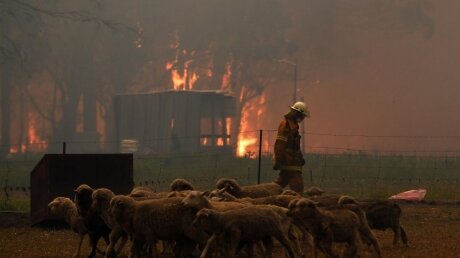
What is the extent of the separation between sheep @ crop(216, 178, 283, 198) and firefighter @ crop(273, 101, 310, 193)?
1.59 meters

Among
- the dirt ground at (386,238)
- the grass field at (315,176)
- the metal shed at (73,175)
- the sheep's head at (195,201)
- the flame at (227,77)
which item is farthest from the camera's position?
the flame at (227,77)

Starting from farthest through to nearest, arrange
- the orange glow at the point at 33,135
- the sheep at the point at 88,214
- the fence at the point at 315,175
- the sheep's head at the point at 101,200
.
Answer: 1. the orange glow at the point at 33,135
2. the fence at the point at 315,175
3. the sheep at the point at 88,214
4. the sheep's head at the point at 101,200

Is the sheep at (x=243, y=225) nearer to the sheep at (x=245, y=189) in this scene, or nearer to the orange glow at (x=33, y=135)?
the sheep at (x=245, y=189)

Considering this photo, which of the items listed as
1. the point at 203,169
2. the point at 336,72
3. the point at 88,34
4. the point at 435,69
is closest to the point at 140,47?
the point at 88,34

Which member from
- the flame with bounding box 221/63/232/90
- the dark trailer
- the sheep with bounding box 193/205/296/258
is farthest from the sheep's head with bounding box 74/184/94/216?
the flame with bounding box 221/63/232/90

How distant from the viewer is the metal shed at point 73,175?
18.5 m

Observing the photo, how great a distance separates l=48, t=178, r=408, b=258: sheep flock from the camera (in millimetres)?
11898

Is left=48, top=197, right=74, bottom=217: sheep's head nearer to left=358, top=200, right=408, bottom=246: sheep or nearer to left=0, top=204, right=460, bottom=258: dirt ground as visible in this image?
left=0, top=204, right=460, bottom=258: dirt ground

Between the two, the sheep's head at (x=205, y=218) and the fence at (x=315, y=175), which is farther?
the fence at (x=315, y=175)

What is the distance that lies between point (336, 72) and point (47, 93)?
2967 centimetres

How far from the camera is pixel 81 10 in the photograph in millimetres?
86875

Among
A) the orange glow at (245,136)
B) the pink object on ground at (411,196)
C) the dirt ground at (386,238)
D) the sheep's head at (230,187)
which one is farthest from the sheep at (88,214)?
the orange glow at (245,136)

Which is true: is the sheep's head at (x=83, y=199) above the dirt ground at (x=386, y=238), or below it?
above

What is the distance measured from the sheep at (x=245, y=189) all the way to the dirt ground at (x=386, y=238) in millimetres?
1393
